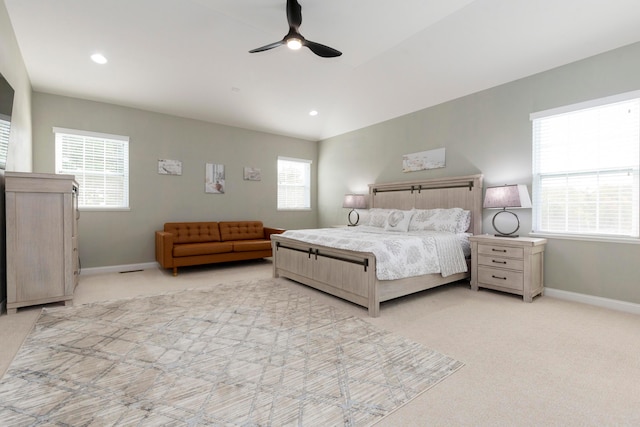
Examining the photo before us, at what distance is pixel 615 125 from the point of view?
11.0ft

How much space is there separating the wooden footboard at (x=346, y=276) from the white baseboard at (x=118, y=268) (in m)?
2.80

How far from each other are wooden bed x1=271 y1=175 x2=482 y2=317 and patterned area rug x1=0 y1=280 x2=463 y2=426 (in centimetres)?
37

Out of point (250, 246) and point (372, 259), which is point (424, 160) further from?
point (250, 246)

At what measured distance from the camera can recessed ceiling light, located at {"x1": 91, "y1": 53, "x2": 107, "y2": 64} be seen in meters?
4.05

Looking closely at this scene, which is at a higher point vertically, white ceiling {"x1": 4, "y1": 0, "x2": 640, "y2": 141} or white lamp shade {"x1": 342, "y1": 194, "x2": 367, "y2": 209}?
white ceiling {"x1": 4, "y1": 0, "x2": 640, "y2": 141}

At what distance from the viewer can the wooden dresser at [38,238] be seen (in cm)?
302

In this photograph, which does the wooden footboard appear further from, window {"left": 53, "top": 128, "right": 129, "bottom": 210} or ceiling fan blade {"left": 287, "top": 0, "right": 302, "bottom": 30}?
window {"left": 53, "top": 128, "right": 129, "bottom": 210}

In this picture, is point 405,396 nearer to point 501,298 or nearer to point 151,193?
point 501,298

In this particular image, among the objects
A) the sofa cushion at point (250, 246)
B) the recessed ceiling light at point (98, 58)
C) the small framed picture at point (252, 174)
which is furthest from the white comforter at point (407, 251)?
the recessed ceiling light at point (98, 58)

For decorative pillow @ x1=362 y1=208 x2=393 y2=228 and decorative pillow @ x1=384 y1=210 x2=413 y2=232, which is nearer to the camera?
decorative pillow @ x1=384 y1=210 x2=413 y2=232

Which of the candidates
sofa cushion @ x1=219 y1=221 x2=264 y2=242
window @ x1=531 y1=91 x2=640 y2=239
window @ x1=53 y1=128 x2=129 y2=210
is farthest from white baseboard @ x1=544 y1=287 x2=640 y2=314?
window @ x1=53 y1=128 x2=129 y2=210

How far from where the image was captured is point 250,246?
5598mm

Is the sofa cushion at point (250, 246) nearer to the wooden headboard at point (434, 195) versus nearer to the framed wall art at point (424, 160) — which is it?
the wooden headboard at point (434, 195)

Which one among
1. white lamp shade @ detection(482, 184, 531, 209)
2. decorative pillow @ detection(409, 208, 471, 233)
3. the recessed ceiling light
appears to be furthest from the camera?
decorative pillow @ detection(409, 208, 471, 233)
